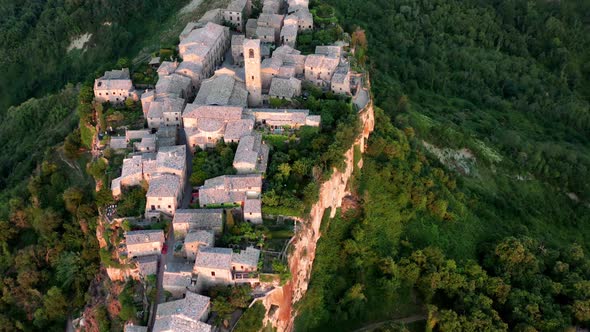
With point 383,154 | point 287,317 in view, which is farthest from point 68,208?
point 383,154

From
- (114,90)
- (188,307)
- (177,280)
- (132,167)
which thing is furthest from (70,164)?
(188,307)

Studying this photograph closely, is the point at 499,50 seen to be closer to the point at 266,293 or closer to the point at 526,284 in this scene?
the point at 526,284

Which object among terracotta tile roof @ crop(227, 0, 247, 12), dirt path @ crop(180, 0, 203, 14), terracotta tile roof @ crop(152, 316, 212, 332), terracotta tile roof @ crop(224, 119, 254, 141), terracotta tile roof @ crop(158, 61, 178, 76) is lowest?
dirt path @ crop(180, 0, 203, 14)

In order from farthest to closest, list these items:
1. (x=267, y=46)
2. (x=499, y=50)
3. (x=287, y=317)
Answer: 1. (x=499, y=50)
2. (x=267, y=46)
3. (x=287, y=317)

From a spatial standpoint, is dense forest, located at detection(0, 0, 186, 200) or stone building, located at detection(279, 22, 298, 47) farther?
dense forest, located at detection(0, 0, 186, 200)

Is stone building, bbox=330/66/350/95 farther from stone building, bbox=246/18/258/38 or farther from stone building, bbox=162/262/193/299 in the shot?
stone building, bbox=162/262/193/299

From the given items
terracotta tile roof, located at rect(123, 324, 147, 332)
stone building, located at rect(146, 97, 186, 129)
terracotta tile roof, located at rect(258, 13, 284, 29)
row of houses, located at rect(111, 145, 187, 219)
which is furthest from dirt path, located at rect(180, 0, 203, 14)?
terracotta tile roof, located at rect(123, 324, 147, 332)
